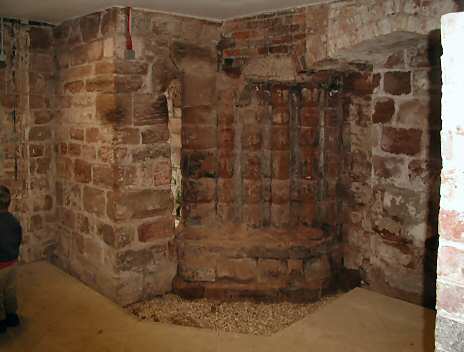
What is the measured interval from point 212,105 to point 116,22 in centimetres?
101

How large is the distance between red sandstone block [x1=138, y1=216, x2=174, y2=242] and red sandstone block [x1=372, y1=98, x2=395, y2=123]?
1.79 metres

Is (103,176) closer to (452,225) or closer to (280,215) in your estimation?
(280,215)

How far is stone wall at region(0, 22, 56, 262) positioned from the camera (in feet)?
13.2

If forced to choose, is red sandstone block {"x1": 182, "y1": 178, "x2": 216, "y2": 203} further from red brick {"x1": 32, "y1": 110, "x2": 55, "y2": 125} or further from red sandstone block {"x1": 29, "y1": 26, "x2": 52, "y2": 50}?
red sandstone block {"x1": 29, "y1": 26, "x2": 52, "y2": 50}

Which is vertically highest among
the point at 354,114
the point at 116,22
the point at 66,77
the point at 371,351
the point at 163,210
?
the point at 116,22

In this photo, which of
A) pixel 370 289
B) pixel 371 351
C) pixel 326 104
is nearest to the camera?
pixel 371 351

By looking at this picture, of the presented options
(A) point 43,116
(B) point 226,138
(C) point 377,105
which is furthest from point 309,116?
(A) point 43,116

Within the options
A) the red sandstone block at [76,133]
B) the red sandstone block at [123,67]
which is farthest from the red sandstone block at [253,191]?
the red sandstone block at [76,133]

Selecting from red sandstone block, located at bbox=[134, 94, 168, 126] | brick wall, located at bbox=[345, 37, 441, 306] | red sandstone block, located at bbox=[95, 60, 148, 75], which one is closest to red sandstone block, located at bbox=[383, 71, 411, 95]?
brick wall, located at bbox=[345, 37, 441, 306]

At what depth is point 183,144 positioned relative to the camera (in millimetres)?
3945

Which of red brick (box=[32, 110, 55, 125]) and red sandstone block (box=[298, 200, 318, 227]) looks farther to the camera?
red brick (box=[32, 110, 55, 125])

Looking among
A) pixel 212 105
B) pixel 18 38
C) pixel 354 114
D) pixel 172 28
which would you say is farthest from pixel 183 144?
pixel 18 38

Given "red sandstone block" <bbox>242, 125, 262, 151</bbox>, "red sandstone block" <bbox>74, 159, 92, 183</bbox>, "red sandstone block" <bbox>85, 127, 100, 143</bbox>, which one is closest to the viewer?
"red sandstone block" <bbox>85, 127, 100, 143</bbox>

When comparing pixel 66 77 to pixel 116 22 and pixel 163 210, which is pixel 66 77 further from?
pixel 163 210
